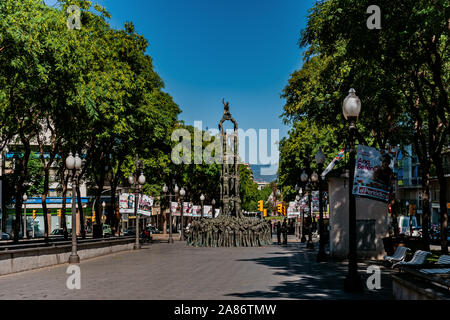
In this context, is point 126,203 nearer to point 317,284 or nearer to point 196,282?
point 196,282

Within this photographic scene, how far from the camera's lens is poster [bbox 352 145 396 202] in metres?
15.8

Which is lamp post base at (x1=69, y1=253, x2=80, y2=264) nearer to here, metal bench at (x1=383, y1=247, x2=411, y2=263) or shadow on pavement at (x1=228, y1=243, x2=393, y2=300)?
shadow on pavement at (x1=228, y1=243, x2=393, y2=300)

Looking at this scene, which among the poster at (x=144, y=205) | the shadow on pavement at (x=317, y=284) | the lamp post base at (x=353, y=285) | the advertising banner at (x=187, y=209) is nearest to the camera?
the shadow on pavement at (x=317, y=284)

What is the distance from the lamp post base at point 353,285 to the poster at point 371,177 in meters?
2.07

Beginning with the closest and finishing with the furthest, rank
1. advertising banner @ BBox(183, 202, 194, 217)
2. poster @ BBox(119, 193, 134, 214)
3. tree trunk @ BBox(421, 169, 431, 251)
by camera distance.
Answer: tree trunk @ BBox(421, 169, 431, 251), poster @ BBox(119, 193, 134, 214), advertising banner @ BBox(183, 202, 194, 217)

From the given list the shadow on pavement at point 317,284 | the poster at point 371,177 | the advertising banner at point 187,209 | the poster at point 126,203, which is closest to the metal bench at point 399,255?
the shadow on pavement at point 317,284

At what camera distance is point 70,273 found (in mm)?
19406

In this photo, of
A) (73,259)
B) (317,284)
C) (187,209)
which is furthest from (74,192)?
(187,209)

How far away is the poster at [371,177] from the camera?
15.8 m

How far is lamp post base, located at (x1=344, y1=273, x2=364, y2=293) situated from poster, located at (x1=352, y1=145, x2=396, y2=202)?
207 centimetres

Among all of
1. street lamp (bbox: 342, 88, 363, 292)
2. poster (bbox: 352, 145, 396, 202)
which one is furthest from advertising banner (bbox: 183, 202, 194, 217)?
street lamp (bbox: 342, 88, 363, 292)

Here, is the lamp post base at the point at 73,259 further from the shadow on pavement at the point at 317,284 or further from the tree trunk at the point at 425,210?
the tree trunk at the point at 425,210

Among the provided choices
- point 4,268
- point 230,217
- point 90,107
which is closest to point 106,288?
point 4,268
